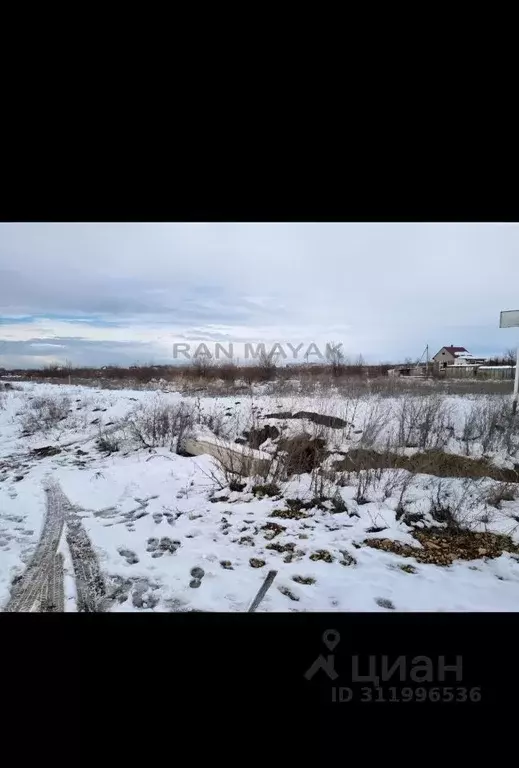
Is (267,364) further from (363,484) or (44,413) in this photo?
(44,413)

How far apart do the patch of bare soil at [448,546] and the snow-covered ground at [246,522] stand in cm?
6

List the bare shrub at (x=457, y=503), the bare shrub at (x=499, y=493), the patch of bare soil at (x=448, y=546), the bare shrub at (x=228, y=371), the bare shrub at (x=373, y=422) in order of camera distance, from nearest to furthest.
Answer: the patch of bare soil at (x=448, y=546) → the bare shrub at (x=457, y=503) → the bare shrub at (x=499, y=493) → the bare shrub at (x=373, y=422) → the bare shrub at (x=228, y=371)

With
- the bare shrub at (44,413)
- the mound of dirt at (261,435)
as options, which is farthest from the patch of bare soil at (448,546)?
the bare shrub at (44,413)

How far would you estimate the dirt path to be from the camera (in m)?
1.57

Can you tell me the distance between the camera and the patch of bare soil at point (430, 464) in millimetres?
2891

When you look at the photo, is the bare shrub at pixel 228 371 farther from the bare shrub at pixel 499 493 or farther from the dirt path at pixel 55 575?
the bare shrub at pixel 499 493

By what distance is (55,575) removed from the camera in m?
1.77

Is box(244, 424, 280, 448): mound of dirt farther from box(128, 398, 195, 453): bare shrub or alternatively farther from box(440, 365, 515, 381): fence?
box(440, 365, 515, 381): fence
